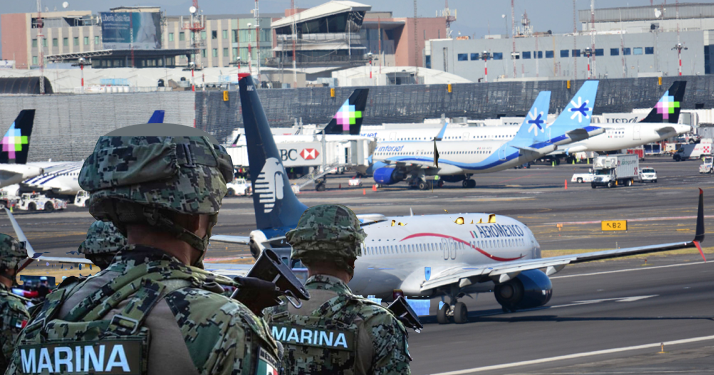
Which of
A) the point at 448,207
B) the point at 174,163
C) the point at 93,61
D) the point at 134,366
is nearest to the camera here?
the point at 134,366

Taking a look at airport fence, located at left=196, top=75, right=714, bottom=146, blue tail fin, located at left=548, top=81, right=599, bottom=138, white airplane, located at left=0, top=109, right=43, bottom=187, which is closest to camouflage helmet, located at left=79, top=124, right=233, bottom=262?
white airplane, located at left=0, top=109, right=43, bottom=187

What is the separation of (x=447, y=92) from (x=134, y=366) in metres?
132

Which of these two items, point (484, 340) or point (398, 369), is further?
point (484, 340)

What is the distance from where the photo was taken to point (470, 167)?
80.6 metres

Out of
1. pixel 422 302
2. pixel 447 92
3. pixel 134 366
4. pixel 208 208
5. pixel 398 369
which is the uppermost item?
pixel 447 92

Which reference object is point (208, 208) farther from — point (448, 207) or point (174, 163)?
point (448, 207)

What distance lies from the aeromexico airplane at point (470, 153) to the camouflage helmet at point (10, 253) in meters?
72.0

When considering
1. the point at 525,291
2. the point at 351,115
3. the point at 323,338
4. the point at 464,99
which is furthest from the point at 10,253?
the point at 464,99

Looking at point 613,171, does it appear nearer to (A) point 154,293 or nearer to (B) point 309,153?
(B) point 309,153

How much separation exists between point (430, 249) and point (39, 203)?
172 feet

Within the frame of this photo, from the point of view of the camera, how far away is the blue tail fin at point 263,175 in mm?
25188

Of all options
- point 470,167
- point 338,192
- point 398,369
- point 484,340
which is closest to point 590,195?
point 470,167

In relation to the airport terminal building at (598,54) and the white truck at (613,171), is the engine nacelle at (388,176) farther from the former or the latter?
the airport terminal building at (598,54)

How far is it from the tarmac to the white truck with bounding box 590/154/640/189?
1.55m
